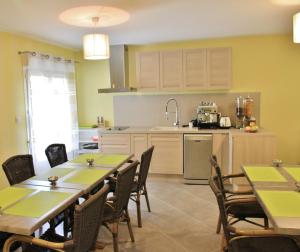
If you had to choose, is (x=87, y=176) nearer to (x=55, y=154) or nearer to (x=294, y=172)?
(x=55, y=154)

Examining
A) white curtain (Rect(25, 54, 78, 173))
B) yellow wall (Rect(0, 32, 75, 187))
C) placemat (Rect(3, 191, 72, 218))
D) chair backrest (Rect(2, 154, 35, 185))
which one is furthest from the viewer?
white curtain (Rect(25, 54, 78, 173))

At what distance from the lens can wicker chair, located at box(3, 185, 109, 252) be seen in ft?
5.32

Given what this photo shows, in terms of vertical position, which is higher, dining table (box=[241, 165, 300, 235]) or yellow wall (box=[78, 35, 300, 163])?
yellow wall (box=[78, 35, 300, 163])

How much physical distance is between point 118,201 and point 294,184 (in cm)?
141

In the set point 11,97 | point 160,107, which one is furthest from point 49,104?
point 160,107

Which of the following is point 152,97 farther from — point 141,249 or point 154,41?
point 141,249

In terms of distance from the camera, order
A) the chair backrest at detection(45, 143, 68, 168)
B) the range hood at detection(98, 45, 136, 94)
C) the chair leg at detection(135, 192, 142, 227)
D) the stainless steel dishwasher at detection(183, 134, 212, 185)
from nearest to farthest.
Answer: the chair leg at detection(135, 192, 142, 227)
the chair backrest at detection(45, 143, 68, 168)
the stainless steel dishwasher at detection(183, 134, 212, 185)
the range hood at detection(98, 45, 136, 94)

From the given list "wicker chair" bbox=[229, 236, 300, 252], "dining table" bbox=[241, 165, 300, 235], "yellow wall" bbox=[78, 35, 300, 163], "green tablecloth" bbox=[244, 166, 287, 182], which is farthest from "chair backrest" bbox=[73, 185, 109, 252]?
"yellow wall" bbox=[78, 35, 300, 163]

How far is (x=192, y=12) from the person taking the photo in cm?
330

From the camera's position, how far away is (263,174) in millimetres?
2479

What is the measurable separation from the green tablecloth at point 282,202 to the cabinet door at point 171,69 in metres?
3.10

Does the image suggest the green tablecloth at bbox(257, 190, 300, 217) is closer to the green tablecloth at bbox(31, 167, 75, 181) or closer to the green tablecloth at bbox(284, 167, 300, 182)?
the green tablecloth at bbox(284, 167, 300, 182)

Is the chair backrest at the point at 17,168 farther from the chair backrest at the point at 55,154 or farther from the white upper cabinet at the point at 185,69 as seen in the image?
the white upper cabinet at the point at 185,69

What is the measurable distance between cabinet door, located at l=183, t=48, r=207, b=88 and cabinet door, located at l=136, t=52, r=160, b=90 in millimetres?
489
